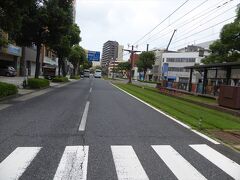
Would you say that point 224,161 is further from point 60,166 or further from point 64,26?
point 64,26

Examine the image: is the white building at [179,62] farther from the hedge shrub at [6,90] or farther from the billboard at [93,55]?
the hedge shrub at [6,90]

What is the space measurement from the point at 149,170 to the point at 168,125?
591 centimetres

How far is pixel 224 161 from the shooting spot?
24.3ft

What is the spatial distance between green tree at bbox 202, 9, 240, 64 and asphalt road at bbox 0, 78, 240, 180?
1034 inches

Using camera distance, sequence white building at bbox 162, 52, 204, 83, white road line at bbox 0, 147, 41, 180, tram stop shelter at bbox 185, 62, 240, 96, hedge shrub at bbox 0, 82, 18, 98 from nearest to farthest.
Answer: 1. white road line at bbox 0, 147, 41, 180
2. hedge shrub at bbox 0, 82, 18, 98
3. tram stop shelter at bbox 185, 62, 240, 96
4. white building at bbox 162, 52, 204, 83

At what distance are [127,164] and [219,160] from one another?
2.04 meters

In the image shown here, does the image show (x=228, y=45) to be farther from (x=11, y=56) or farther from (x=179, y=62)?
(x=179, y=62)

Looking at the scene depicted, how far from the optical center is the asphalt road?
6172 mm

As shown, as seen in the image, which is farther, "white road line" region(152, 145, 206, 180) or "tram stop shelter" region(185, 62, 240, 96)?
"tram stop shelter" region(185, 62, 240, 96)

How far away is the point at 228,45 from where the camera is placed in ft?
124

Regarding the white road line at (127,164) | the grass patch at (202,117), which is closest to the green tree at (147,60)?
the grass patch at (202,117)

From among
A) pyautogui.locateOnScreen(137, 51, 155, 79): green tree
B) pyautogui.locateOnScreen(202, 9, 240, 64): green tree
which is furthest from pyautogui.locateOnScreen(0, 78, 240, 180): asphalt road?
pyautogui.locateOnScreen(137, 51, 155, 79): green tree

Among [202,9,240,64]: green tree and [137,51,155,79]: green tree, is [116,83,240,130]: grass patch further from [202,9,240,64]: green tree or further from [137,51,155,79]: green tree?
[137,51,155,79]: green tree

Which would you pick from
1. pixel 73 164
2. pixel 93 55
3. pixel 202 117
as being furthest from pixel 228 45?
pixel 93 55
